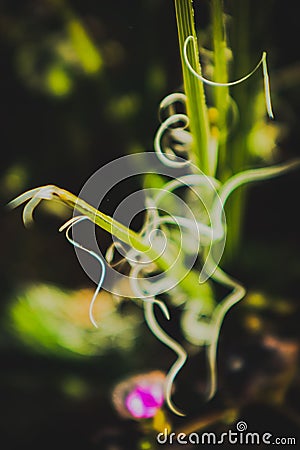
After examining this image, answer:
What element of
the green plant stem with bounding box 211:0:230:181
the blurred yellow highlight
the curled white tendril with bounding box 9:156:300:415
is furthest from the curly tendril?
the blurred yellow highlight

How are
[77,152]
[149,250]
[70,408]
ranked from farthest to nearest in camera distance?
[77,152] < [70,408] < [149,250]

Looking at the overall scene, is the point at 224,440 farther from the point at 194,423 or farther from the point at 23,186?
the point at 23,186

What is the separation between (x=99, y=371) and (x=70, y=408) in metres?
0.05

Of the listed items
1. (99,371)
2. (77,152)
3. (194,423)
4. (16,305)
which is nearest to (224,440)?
(194,423)

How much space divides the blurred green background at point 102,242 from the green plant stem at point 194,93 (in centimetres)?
9

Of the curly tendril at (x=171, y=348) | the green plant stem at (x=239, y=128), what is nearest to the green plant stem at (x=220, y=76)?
the green plant stem at (x=239, y=128)

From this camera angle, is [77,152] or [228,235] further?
[77,152]

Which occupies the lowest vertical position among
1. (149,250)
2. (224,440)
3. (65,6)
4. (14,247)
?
(224,440)

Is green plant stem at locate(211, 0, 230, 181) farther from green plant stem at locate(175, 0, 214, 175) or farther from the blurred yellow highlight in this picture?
the blurred yellow highlight

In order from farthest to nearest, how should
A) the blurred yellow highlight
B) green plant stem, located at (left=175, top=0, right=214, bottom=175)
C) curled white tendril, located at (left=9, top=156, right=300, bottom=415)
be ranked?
the blurred yellow highlight < curled white tendril, located at (left=9, top=156, right=300, bottom=415) < green plant stem, located at (left=175, top=0, right=214, bottom=175)

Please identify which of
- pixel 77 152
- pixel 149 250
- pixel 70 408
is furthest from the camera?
pixel 77 152

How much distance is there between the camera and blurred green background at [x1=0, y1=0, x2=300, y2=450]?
0.50 metres

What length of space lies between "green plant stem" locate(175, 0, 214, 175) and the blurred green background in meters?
0.09

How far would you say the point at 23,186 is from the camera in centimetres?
64
